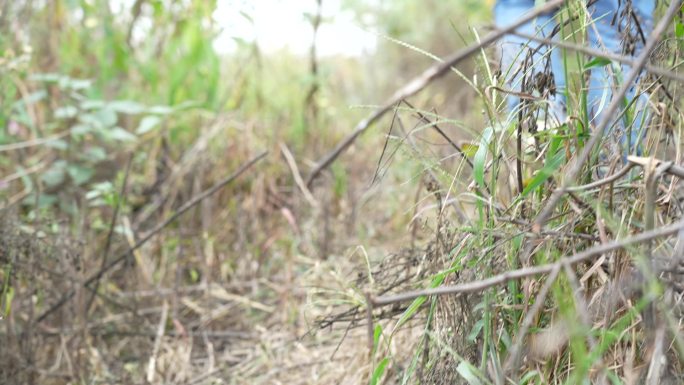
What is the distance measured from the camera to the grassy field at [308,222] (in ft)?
3.72

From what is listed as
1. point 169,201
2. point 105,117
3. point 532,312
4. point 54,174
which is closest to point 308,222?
point 169,201

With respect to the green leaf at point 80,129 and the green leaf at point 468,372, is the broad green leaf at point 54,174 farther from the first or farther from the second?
the green leaf at point 468,372

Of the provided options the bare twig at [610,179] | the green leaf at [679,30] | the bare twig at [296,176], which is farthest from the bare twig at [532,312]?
the bare twig at [296,176]

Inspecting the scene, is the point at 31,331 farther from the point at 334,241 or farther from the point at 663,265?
the point at 663,265

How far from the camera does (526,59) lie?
1293 mm

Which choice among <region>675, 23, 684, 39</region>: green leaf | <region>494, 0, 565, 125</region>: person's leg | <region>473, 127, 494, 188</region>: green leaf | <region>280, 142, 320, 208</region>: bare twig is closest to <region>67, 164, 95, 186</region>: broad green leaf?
<region>280, 142, 320, 208</region>: bare twig

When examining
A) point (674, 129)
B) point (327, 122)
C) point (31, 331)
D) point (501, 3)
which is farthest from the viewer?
point (327, 122)

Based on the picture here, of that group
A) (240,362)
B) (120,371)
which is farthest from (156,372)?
(240,362)

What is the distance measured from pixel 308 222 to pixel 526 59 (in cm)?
169

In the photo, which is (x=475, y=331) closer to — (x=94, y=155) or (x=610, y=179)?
(x=610, y=179)

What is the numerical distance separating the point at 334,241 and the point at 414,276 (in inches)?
50.2

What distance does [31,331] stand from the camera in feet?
6.20

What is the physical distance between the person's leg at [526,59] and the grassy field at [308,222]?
0.10 feet

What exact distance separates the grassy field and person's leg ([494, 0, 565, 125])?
32 millimetres
